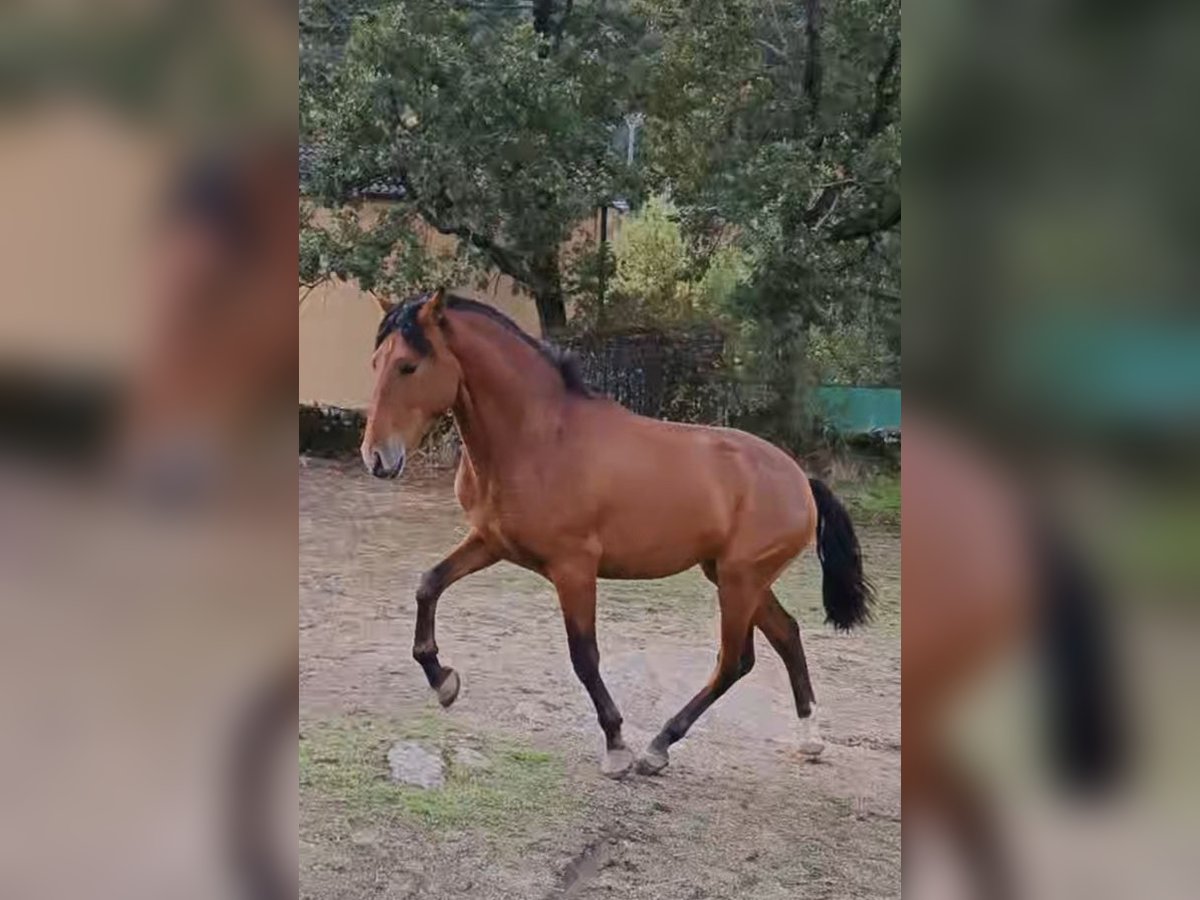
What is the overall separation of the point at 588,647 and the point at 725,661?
0.84 feet

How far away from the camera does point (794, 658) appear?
2.17 meters

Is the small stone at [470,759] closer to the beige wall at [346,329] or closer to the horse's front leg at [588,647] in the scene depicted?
the horse's front leg at [588,647]

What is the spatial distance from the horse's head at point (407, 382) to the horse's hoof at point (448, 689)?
0.40 meters

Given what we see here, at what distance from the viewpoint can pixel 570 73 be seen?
2125 millimetres

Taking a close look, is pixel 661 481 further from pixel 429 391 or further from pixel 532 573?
pixel 429 391

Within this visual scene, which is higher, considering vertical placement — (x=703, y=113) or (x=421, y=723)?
(x=703, y=113)

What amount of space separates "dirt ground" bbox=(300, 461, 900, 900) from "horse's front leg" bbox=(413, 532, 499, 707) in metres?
0.02

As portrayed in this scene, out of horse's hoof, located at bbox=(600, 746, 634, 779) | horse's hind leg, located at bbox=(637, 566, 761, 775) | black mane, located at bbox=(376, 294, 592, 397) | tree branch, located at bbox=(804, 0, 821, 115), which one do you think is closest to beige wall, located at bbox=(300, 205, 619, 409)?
black mane, located at bbox=(376, 294, 592, 397)
